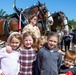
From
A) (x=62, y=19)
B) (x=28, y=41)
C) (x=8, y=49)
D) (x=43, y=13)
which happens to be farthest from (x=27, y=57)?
(x=62, y=19)

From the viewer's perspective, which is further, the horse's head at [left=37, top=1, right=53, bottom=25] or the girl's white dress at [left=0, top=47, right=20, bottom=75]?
the horse's head at [left=37, top=1, right=53, bottom=25]

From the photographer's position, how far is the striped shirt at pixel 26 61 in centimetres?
436

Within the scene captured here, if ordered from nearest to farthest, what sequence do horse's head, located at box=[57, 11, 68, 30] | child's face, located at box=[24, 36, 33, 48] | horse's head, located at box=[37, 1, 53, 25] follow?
child's face, located at box=[24, 36, 33, 48] → horse's head, located at box=[37, 1, 53, 25] → horse's head, located at box=[57, 11, 68, 30]

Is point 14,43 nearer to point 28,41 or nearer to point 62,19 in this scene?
point 28,41

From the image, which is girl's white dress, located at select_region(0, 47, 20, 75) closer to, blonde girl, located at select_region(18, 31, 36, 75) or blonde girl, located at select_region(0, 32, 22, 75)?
blonde girl, located at select_region(0, 32, 22, 75)

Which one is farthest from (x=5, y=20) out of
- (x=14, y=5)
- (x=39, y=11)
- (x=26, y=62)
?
(x=26, y=62)

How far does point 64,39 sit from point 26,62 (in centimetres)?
944

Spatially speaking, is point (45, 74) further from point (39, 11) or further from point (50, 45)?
point (39, 11)

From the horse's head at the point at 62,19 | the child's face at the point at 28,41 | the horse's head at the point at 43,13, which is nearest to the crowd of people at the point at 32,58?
the child's face at the point at 28,41

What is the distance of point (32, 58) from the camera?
4398mm

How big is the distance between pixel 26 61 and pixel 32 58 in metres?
0.11

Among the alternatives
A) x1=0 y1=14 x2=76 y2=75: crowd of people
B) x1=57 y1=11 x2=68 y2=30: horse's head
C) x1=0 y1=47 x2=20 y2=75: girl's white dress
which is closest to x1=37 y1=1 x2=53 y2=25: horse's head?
x1=57 y1=11 x2=68 y2=30: horse's head

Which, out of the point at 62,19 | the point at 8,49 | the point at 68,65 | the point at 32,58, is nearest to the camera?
the point at 8,49

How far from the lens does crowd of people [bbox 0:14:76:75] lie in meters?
4.21
